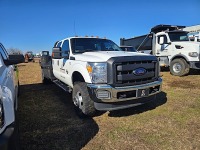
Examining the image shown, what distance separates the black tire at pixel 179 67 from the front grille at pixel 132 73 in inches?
254

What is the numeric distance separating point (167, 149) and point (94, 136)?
128cm

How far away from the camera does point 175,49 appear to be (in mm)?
10367

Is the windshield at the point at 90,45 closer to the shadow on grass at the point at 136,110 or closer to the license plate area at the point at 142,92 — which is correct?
the shadow on grass at the point at 136,110

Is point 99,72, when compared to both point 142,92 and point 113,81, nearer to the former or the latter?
point 113,81

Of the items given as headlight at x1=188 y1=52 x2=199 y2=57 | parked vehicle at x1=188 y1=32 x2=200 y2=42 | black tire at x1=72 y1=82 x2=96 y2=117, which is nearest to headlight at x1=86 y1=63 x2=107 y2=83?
black tire at x1=72 y1=82 x2=96 y2=117

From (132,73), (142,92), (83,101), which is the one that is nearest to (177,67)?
(142,92)

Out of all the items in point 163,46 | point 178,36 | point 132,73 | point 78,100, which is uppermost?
point 178,36

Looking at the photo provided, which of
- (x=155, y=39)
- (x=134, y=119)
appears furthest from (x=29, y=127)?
(x=155, y=39)

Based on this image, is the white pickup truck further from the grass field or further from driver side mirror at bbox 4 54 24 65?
driver side mirror at bbox 4 54 24 65

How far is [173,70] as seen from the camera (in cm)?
1038

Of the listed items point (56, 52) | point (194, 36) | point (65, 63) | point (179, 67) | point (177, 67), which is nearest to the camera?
point (56, 52)

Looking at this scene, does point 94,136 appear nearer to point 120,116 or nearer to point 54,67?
point 120,116

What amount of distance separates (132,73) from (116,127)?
1.16 m

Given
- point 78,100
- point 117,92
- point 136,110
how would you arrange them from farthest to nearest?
point 136,110, point 78,100, point 117,92
